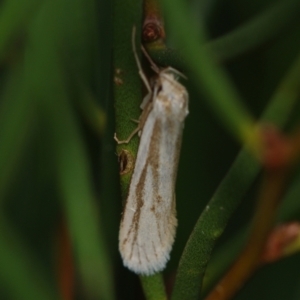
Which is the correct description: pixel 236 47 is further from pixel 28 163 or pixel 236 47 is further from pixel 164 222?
pixel 28 163

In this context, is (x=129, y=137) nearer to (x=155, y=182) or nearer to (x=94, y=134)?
(x=155, y=182)

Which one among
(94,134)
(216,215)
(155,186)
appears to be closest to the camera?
(216,215)

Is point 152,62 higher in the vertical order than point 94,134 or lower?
higher

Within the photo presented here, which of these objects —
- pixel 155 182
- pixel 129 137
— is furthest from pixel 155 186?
pixel 129 137

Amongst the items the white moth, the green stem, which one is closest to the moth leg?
the white moth

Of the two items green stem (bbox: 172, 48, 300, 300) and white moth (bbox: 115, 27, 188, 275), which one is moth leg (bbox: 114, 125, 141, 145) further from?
green stem (bbox: 172, 48, 300, 300)

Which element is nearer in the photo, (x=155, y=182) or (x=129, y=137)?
(x=129, y=137)

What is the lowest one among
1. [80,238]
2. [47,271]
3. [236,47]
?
[47,271]

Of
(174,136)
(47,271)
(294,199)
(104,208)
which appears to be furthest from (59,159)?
(47,271)
